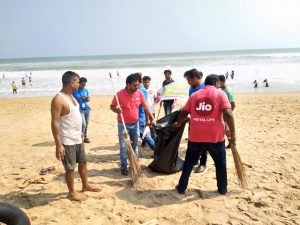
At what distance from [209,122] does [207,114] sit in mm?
125

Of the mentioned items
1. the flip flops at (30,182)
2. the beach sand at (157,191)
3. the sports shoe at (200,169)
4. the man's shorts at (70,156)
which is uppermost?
the man's shorts at (70,156)

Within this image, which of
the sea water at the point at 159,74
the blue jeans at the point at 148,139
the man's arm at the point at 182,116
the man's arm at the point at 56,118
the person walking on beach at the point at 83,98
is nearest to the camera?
the man's arm at the point at 56,118

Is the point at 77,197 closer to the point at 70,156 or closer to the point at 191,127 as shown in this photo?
the point at 70,156

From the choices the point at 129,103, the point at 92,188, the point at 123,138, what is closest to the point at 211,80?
the point at 129,103

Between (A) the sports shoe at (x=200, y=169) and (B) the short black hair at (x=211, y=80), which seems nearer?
(B) the short black hair at (x=211, y=80)

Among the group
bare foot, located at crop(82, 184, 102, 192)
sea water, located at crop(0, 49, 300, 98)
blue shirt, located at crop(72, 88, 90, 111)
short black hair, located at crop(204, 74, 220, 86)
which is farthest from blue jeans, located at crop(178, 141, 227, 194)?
blue shirt, located at crop(72, 88, 90, 111)

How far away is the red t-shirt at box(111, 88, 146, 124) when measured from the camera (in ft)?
16.8

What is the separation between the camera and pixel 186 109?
4383 mm

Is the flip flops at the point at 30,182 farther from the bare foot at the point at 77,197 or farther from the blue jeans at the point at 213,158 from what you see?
the blue jeans at the point at 213,158

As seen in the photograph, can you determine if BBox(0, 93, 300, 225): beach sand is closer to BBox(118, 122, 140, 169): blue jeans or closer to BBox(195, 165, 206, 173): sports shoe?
BBox(195, 165, 206, 173): sports shoe

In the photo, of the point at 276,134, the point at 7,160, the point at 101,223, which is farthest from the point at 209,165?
the point at 7,160

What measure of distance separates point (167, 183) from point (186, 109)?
1.43 m

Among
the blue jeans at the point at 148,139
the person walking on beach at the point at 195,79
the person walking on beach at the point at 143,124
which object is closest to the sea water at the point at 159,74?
the person walking on beach at the point at 143,124

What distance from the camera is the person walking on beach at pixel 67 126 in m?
3.91
